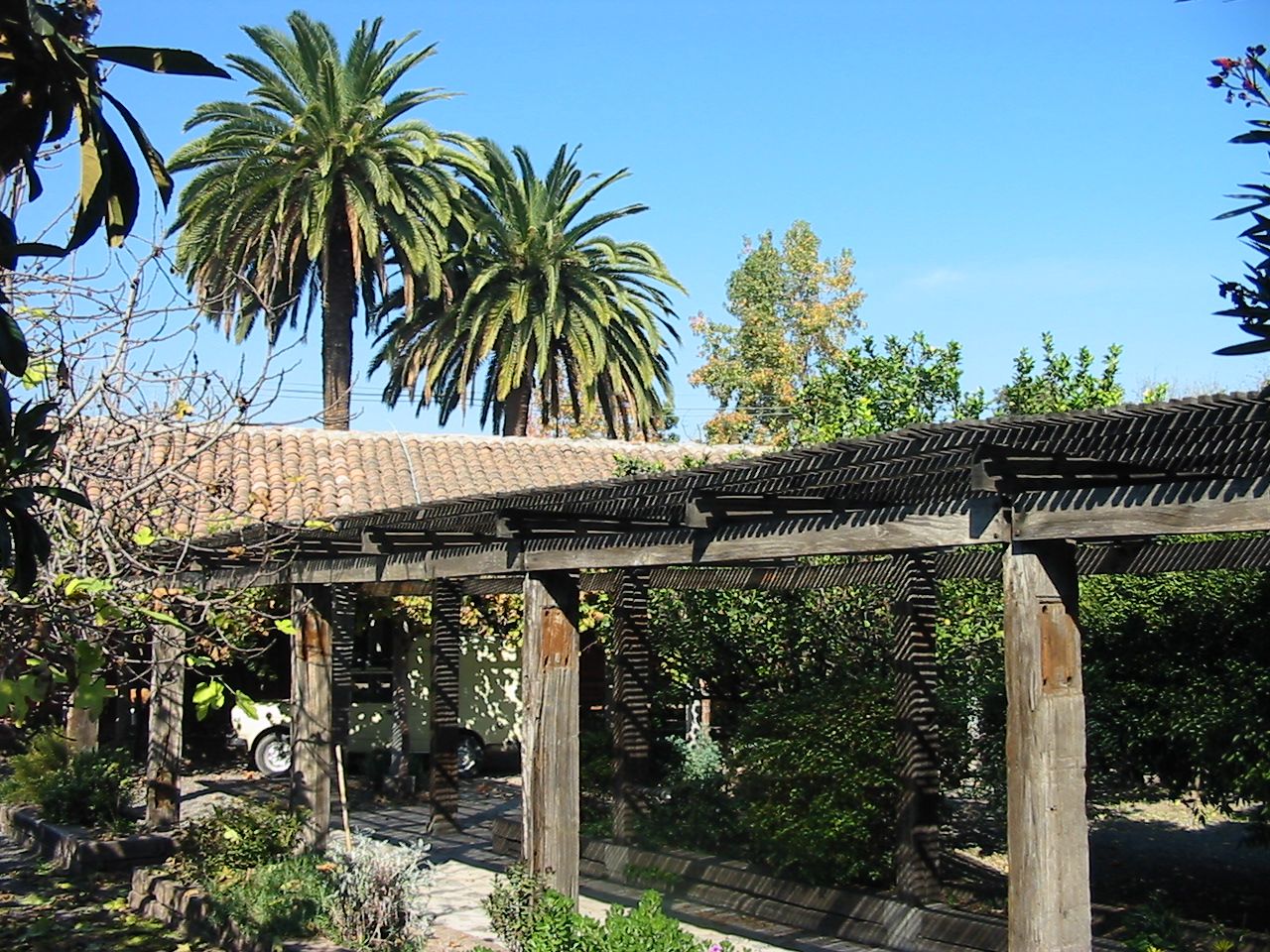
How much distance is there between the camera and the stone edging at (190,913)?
8.67 m

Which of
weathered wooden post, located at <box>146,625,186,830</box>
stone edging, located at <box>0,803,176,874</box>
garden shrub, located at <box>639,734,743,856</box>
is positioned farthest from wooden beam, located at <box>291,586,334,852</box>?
garden shrub, located at <box>639,734,743,856</box>

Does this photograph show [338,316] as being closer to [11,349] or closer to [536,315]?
[536,315]

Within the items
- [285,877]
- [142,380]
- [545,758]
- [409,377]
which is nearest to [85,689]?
[142,380]

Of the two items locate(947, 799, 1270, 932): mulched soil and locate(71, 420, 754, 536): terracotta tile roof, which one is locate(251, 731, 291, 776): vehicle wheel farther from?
locate(947, 799, 1270, 932): mulched soil

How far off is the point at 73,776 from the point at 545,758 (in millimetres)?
7191

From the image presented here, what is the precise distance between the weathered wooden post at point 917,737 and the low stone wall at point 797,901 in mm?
222

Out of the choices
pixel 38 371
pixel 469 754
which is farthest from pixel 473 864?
pixel 38 371

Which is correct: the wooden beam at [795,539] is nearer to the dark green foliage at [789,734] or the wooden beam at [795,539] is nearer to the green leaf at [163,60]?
the dark green foliage at [789,734]

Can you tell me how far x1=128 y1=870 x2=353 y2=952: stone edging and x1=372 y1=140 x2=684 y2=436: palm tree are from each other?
581 inches

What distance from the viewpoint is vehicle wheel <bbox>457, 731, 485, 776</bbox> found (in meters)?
19.6

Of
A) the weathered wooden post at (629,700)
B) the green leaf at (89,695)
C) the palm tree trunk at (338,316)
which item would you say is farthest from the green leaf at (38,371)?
the palm tree trunk at (338,316)

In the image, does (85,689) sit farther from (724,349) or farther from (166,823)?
(724,349)

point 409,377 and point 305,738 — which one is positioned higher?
point 409,377

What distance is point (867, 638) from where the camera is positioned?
1305 centimetres
